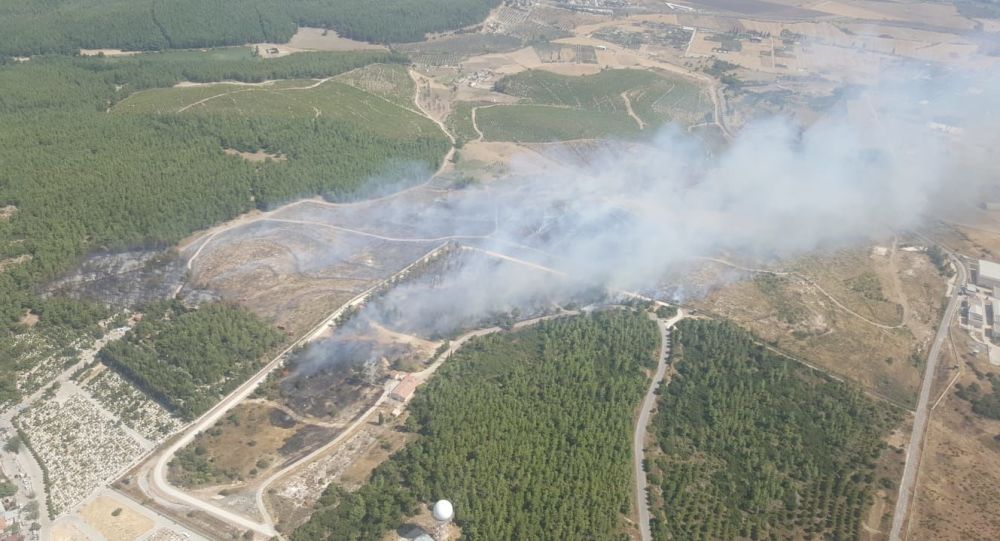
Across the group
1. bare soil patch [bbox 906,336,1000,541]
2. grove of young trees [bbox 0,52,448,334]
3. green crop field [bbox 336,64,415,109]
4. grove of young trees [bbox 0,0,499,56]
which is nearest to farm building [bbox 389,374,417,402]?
grove of young trees [bbox 0,52,448,334]

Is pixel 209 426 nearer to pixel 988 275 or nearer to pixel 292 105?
pixel 292 105

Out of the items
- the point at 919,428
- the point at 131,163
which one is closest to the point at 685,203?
the point at 919,428

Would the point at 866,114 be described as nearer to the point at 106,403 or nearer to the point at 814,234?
the point at 814,234

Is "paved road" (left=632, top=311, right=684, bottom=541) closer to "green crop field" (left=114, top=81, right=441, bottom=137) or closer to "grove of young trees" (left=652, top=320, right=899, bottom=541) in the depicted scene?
"grove of young trees" (left=652, top=320, right=899, bottom=541)

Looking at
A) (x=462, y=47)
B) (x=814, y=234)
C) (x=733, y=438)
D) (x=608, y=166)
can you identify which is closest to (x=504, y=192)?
(x=608, y=166)

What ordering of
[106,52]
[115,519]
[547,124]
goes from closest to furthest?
[115,519], [547,124], [106,52]

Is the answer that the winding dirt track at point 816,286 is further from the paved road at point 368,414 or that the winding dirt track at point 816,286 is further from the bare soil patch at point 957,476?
the paved road at point 368,414

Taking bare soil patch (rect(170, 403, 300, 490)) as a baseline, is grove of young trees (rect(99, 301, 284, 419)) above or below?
above
